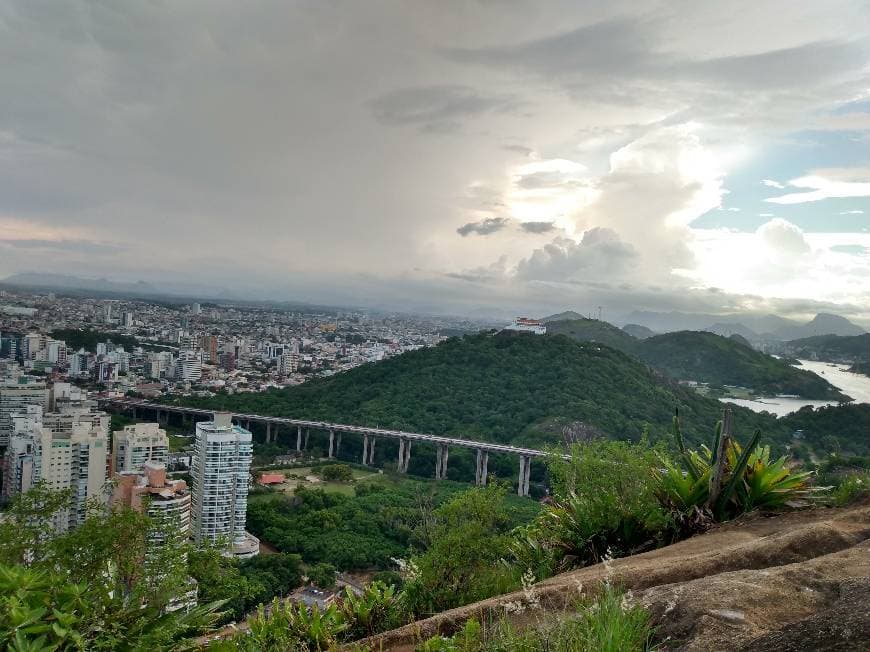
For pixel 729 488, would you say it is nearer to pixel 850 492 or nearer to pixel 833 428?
pixel 850 492

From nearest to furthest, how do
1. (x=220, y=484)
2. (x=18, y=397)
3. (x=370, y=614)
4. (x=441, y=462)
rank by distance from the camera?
1. (x=370, y=614)
2. (x=220, y=484)
3. (x=18, y=397)
4. (x=441, y=462)

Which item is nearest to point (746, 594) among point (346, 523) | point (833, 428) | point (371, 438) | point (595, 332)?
point (346, 523)

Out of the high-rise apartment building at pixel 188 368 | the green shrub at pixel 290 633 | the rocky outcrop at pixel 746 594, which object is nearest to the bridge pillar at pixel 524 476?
the rocky outcrop at pixel 746 594

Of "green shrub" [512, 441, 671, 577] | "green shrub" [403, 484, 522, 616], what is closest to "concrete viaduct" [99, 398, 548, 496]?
"green shrub" [403, 484, 522, 616]

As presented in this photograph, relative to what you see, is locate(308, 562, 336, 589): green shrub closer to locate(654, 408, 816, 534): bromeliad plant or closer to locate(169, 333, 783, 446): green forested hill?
locate(654, 408, 816, 534): bromeliad plant

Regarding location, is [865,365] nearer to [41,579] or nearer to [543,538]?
[543,538]

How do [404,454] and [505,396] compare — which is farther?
[505,396]

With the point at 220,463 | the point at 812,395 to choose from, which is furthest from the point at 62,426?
the point at 812,395

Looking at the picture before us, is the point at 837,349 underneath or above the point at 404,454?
above

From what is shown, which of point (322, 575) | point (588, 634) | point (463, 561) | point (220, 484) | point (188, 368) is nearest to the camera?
point (588, 634)
